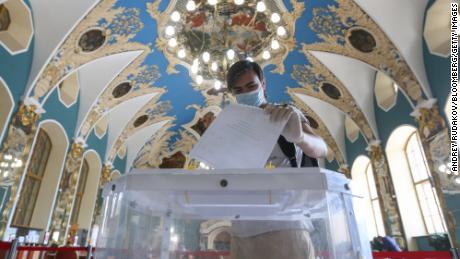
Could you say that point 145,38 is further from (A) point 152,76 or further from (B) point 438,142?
(B) point 438,142

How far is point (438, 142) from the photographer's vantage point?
793cm

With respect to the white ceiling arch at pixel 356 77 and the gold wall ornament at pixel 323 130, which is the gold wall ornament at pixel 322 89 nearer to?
the white ceiling arch at pixel 356 77

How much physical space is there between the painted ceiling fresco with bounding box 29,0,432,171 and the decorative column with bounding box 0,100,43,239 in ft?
Answer: 1.83

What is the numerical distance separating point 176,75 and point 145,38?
271 centimetres

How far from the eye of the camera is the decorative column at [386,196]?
9898 mm

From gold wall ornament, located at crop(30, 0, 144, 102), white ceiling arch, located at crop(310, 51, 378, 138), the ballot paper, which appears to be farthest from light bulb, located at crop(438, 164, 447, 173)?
gold wall ornament, located at crop(30, 0, 144, 102)

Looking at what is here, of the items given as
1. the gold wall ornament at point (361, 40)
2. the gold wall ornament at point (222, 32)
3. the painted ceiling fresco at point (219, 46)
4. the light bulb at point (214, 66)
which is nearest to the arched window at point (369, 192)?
the painted ceiling fresco at point (219, 46)

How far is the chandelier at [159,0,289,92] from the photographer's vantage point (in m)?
10.1

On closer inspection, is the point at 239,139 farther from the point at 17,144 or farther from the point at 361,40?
the point at 361,40

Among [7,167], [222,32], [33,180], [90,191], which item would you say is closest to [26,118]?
[7,167]

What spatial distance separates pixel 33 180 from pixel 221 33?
8.37 metres

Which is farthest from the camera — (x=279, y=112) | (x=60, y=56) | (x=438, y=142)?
(x=60, y=56)

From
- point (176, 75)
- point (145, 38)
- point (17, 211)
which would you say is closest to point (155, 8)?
point (145, 38)

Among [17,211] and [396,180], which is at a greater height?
[396,180]
